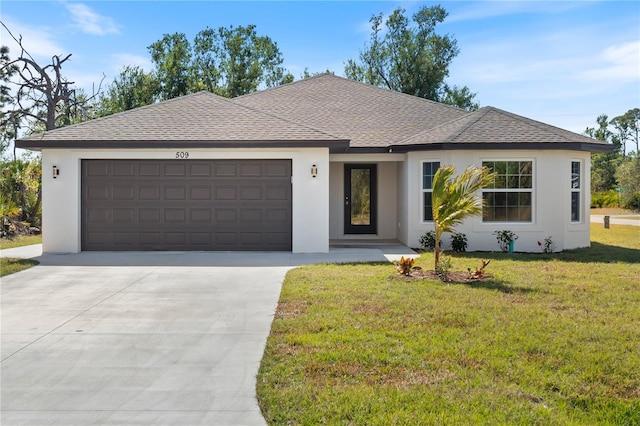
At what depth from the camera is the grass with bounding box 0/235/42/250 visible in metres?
15.9

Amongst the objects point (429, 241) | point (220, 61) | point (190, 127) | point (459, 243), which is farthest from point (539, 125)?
point (220, 61)

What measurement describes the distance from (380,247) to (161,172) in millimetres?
6280

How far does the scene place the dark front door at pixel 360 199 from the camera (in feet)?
58.3

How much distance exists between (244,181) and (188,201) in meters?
1.55

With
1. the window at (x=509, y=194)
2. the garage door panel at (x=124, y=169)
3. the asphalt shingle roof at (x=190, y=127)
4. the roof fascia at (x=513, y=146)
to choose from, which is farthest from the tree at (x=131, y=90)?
the window at (x=509, y=194)

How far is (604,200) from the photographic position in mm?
46812

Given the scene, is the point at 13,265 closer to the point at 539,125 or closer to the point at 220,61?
the point at 539,125

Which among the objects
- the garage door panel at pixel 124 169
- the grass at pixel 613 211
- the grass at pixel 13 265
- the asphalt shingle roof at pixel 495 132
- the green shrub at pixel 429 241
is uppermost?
the asphalt shingle roof at pixel 495 132

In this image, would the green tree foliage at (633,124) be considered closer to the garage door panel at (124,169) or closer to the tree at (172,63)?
the tree at (172,63)

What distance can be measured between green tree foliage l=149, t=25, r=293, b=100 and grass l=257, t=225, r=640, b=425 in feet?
97.4

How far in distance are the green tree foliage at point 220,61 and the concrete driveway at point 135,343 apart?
89.2ft

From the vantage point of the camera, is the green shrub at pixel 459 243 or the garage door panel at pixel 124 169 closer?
the garage door panel at pixel 124 169

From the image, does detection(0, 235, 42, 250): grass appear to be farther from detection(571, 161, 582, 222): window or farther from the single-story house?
detection(571, 161, 582, 222): window

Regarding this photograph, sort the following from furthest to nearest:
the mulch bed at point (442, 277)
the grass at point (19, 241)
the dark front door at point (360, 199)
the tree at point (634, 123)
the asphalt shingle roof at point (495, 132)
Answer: the tree at point (634, 123) < the dark front door at point (360, 199) < the grass at point (19, 241) < the asphalt shingle roof at point (495, 132) < the mulch bed at point (442, 277)
